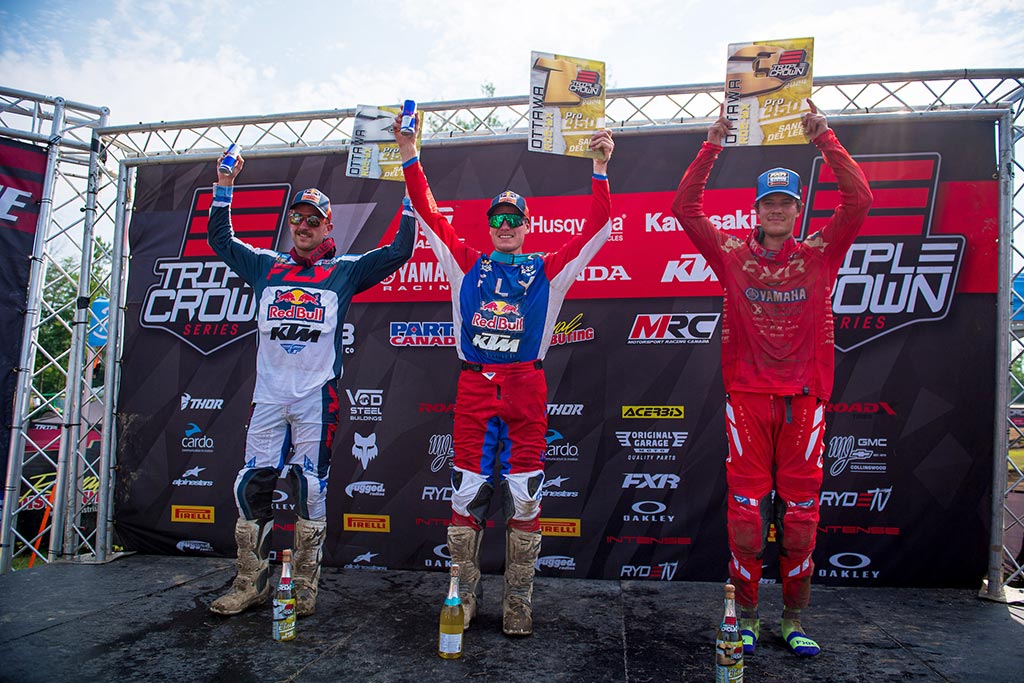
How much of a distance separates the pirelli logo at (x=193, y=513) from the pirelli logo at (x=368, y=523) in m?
1.09

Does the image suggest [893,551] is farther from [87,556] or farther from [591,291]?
[87,556]

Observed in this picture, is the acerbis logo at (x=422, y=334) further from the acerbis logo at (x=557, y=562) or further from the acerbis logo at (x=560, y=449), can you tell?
the acerbis logo at (x=557, y=562)

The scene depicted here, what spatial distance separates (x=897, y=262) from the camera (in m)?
4.15

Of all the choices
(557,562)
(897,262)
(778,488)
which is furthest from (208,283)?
(897,262)

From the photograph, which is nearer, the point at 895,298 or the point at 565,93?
the point at 565,93

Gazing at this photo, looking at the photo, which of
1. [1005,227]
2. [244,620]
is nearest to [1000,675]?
[1005,227]

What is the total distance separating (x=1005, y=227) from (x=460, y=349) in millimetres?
3495

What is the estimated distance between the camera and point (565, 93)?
344cm

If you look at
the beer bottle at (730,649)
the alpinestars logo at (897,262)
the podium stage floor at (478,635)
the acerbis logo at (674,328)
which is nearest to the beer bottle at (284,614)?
the podium stage floor at (478,635)

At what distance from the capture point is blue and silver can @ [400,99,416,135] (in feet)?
11.2

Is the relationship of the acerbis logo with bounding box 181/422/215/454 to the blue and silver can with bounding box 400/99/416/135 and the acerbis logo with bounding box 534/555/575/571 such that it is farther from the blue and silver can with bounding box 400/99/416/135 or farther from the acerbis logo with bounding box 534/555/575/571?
the blue and silver can with bounding box 400/99/416/135

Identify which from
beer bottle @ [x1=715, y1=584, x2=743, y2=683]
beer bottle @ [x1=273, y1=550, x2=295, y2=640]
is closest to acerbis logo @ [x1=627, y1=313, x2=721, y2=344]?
beer bottle @ [x1=715, y1=584, x2=743, y2=683]

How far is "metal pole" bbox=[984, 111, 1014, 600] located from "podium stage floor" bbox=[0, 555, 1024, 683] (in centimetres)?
28

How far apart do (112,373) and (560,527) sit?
353 cm
